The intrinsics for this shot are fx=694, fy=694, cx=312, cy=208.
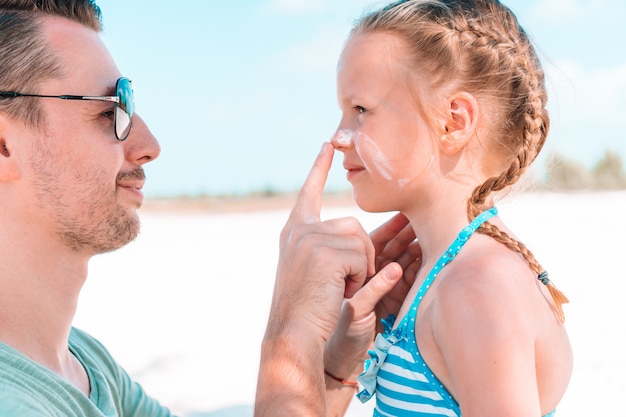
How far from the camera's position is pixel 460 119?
211 cm

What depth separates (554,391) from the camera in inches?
77.1

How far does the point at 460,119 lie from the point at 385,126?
0.75ft

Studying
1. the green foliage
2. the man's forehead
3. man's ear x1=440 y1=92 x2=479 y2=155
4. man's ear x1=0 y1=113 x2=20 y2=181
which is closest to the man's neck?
man's ear x1=0 y1=113 x2=20 y2=181

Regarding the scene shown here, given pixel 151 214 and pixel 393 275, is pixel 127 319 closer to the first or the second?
pixel 393 275

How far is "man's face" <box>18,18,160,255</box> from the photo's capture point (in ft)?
7.77

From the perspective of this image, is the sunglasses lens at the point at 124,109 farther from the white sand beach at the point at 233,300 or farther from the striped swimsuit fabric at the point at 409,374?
the white sand beach at the point at 233,300

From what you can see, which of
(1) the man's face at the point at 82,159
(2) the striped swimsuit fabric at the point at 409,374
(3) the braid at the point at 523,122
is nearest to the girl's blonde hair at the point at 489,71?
(3) the braid at the point at 523,122

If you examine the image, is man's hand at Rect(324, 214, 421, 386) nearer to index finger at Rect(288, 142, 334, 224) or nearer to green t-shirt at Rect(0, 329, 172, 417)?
index finger at Rect(288, 142, 334, 224)

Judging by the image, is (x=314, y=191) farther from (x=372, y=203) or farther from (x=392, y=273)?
(x=392, y=273)

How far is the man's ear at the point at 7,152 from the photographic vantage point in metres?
2.28

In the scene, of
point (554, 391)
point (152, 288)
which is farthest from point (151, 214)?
point (554, 391)

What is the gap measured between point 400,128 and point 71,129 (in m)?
1.16

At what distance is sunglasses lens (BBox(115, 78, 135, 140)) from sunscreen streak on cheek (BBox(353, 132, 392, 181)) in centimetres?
89

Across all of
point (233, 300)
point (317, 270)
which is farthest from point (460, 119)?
point (233, 300)
